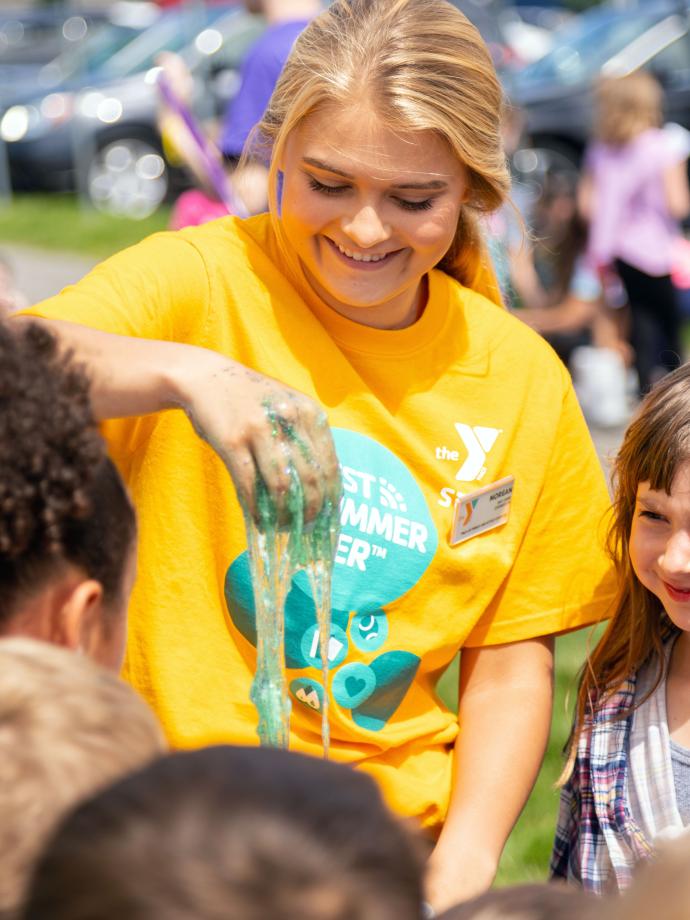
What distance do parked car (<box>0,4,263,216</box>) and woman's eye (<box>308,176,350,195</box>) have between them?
463 inches

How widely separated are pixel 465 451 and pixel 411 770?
0.52 meters

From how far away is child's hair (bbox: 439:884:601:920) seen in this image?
1.15 metres

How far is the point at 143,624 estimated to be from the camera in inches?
86.5

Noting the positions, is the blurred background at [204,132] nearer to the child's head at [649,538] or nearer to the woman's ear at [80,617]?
the child's head at [649,538]

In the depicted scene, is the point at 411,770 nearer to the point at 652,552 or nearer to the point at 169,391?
the point at 652,552

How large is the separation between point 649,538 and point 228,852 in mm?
1464

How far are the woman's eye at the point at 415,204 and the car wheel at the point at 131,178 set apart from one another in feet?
38.7

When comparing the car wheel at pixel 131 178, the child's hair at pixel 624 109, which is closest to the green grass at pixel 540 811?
the child's hair at pixel 624 109

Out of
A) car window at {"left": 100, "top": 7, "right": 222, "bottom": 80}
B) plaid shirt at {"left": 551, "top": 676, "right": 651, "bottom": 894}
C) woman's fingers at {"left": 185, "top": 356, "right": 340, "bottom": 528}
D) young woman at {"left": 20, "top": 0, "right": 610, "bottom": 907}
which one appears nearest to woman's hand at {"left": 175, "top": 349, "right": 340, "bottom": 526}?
woman's fingers at {"left": 185, "top": 356, "right": 340, "bottom": 528}

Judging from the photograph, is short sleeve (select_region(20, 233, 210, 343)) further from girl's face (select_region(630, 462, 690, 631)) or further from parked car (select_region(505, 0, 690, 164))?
parked car (select_region(505, 0, 690, 164))

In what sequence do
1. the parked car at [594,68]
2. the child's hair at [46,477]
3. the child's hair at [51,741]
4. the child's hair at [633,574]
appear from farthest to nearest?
the parked car at [594,68], the child's hair at [633,574], the child's hair at [46,477], the child's hair at [51,741]

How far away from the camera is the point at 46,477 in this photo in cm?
144

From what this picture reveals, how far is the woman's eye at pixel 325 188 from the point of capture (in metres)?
2.20

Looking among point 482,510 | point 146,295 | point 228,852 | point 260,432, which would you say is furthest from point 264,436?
point 228,852
